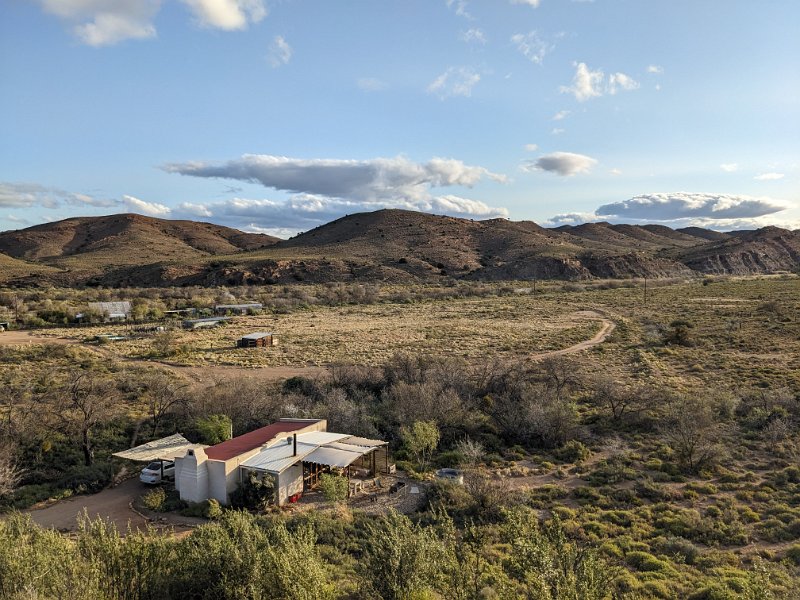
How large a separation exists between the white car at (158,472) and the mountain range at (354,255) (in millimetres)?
75885

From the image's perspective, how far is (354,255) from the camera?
10919 centimetres

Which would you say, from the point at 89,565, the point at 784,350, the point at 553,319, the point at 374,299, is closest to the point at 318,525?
the point at 89,565

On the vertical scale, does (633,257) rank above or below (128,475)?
above

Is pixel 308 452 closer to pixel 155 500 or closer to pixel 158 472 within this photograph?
pixel 155 500

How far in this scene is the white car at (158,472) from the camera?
56.0 feet

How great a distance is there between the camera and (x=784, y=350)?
1410 inches

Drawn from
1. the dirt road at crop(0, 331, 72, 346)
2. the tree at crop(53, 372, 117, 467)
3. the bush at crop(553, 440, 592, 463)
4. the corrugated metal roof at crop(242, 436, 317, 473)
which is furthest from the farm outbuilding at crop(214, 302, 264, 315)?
the bush at crop(553, 440, 592, 463)

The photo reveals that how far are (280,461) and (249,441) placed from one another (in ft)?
8.01

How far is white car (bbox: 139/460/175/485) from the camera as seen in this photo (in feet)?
56.0

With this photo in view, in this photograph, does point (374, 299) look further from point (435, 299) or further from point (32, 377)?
point (32, 377)

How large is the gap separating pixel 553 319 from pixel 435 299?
25076mm

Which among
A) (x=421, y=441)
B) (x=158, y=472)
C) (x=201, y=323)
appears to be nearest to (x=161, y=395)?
(x=158, y=472)

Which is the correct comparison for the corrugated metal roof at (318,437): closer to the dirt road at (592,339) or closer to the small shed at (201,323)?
the dirt road at (592,339)

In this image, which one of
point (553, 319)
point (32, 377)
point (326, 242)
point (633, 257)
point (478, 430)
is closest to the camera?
point (478, 430)
